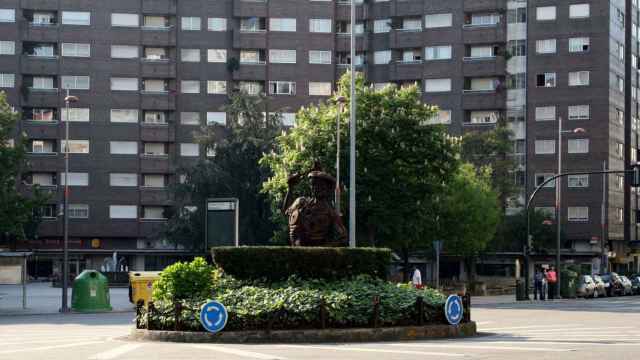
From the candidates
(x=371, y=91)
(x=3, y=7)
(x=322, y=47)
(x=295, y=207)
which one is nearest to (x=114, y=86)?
→ (x=3, y=7)

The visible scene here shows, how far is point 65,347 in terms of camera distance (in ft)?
69.7

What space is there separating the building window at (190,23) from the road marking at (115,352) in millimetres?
75039

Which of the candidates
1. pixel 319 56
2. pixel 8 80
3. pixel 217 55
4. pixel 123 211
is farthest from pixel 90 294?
pixel 319 56

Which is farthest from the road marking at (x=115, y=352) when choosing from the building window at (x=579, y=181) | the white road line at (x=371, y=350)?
the building window at (x=579, y=181)

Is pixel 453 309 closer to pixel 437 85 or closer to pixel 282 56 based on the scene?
pixel 437 85

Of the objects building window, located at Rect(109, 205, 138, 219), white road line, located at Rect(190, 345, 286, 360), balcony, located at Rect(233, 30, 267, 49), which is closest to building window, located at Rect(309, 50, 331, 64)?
balcony, located at Rect(233, 30, 267, 49)

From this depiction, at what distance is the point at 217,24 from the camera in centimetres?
9512

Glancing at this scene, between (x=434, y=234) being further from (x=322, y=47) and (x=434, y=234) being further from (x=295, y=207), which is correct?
(x=295, y=207)

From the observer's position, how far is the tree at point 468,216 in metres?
70.2

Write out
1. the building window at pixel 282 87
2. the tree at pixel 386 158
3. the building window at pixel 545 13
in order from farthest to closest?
the building window at pixel 282 87 → the building window at pixel 545 13 → the tree at pixel 386 158

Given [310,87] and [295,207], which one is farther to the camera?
[310,87]

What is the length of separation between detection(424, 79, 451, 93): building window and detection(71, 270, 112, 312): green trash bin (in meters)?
56.2

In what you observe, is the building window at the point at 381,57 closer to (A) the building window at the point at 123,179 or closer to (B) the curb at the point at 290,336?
(A) the building window at the point at 123,179

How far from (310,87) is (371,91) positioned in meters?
40.3
